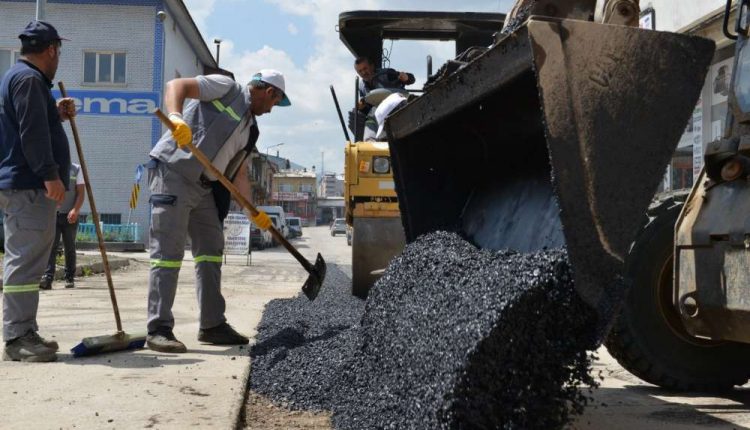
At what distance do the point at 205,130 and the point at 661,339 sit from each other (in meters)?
2.78

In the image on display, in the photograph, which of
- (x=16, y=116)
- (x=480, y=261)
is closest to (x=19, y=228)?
(x=16, y=116)

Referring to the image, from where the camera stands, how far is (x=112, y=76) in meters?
22.5

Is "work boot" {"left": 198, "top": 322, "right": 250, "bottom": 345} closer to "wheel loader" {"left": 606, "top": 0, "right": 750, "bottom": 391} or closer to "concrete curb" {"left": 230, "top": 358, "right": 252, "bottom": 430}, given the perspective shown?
"concrete curb" {"left": 230, "top": 358, "right": 252, "bottom": 430}

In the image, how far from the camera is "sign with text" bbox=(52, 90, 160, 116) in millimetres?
22094

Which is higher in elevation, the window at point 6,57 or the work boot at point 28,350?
the window at point 6,57

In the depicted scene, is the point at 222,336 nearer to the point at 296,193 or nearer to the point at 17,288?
the point at 17,288

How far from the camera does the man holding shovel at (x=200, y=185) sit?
441cm

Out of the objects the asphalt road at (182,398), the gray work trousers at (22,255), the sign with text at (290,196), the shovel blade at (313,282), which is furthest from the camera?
the sign with text at (290,196)

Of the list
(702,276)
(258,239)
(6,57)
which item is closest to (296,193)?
(258,239)

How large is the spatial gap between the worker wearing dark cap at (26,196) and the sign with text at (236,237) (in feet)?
40.2

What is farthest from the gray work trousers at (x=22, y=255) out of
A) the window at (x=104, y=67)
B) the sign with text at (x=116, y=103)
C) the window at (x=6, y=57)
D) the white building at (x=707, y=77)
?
the window at (x=6, y=57)

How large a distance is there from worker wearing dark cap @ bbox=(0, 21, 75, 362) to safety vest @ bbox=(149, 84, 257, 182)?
65cm

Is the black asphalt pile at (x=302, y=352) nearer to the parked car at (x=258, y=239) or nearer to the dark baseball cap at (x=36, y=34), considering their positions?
the dark baseball cap at (x=36, y=34)

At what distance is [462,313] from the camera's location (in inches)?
106
